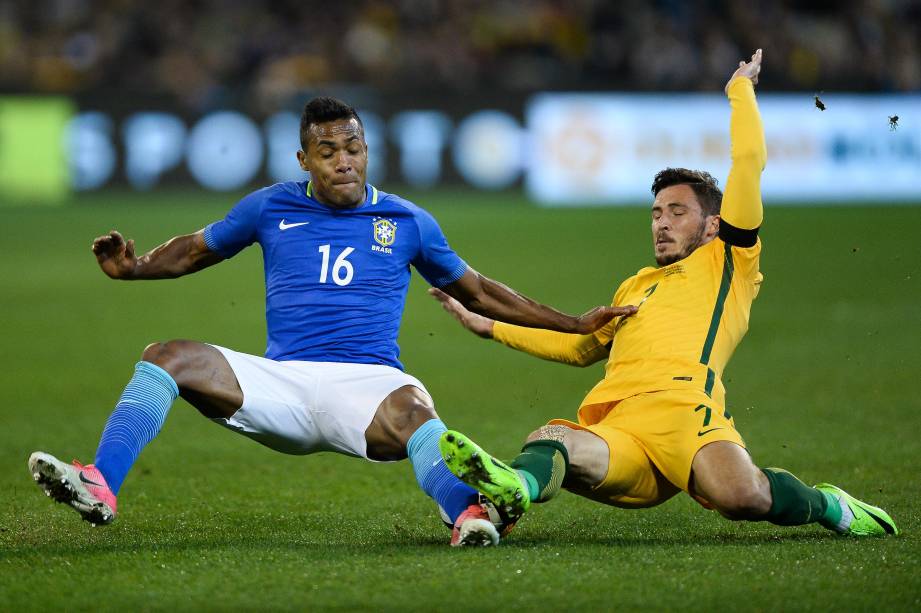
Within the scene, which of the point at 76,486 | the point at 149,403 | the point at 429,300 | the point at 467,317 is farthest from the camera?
the point at 429,300

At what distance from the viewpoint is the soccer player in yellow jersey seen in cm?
497

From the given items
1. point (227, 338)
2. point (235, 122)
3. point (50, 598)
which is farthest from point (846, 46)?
point (50, 598)

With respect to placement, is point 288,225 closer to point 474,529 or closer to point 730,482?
point 474,529

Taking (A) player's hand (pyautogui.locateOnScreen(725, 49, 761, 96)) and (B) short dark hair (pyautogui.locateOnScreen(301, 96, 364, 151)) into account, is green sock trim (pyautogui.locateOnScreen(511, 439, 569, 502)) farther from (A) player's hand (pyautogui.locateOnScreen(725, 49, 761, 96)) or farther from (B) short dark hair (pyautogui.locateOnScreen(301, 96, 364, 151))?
(A) player's hand (pyautogui.locateOnScreen(725, 49, 761, 96))

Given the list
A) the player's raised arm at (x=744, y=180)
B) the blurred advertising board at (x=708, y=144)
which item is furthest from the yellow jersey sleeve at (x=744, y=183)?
the blurred advertising board at (x=708, y=144)

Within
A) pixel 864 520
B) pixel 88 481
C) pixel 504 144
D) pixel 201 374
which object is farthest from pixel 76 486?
pixel 504 144

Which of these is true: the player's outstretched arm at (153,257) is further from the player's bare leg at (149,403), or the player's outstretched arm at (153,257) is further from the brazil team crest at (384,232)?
the brazil team crest at (384,232)

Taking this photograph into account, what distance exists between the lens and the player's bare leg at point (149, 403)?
15.0ft

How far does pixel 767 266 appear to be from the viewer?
15609mm

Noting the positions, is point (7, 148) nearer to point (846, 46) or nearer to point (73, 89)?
point (73, 89)

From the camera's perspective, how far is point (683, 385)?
5.26m

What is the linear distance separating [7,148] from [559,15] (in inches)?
393

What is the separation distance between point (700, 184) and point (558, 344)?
3.04ft

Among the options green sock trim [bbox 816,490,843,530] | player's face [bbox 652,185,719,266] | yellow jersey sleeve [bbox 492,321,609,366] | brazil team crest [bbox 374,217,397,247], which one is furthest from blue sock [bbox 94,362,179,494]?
green sock trim [bbox 816,490,843,530]
